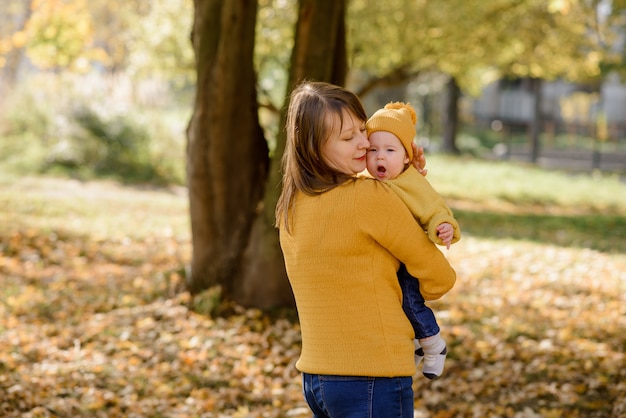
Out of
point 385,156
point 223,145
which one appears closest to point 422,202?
point 385,156

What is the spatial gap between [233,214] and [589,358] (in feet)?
10.4

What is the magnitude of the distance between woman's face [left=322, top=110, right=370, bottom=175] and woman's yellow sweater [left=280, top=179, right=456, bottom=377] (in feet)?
0.27

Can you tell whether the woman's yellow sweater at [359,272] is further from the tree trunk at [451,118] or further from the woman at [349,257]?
the tree trunk at [451,118]

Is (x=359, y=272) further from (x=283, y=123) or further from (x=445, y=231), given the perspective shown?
(x=283, y=123)

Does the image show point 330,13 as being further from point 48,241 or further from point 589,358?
point 48,241

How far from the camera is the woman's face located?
262 centimetres

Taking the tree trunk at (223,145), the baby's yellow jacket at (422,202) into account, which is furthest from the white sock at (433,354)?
the tree trunk at (223,145)

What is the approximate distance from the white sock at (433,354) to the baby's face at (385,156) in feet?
1.87

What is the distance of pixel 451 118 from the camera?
2820cm

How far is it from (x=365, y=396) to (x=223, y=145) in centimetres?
471

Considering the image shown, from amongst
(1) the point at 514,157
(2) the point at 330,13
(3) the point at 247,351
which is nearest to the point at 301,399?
(3) the point at 247,351

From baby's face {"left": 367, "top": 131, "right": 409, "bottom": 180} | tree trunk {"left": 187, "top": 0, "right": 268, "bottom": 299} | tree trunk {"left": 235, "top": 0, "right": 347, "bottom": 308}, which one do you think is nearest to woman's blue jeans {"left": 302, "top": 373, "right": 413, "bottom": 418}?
baby's face {"left": 367, "top": 131, "right": 409, "bottom": 180}

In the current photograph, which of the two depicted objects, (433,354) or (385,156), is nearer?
(385,156)

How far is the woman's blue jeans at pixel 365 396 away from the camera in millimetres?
2654
